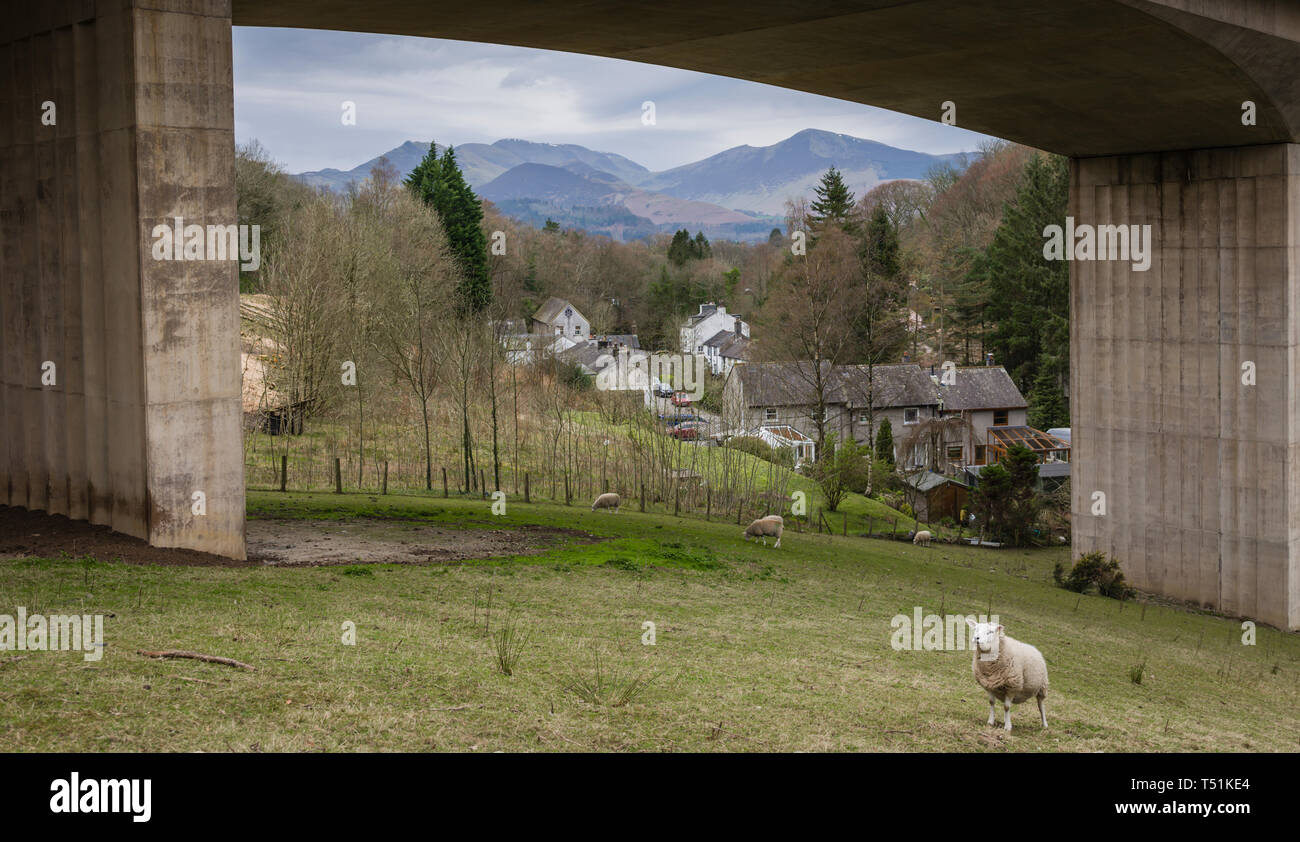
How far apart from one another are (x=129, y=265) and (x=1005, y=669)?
9.95 meters

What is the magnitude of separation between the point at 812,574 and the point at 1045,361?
3905 centimetres

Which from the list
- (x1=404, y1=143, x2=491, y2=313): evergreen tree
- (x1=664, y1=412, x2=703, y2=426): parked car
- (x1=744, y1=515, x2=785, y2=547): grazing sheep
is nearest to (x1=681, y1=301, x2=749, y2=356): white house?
(x1=404, y1=143, x2=491, y2=313): evergreen tree

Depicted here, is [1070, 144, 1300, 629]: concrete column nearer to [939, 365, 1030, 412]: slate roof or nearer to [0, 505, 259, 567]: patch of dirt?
[0, 505, 259, 567]: patch of dirt

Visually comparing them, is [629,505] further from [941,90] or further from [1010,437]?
[1010,437]

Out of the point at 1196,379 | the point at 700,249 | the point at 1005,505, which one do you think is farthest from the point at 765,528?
the point at 700,249

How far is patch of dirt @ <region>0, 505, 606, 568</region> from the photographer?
12.4 meters

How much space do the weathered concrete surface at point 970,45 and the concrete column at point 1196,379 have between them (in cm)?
146

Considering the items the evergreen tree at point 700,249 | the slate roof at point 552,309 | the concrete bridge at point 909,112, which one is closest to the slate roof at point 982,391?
the concrete bridge at point 909,112

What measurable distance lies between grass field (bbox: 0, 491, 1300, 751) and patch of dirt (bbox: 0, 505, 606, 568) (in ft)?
2.06

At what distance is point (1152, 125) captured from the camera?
70.8 feet

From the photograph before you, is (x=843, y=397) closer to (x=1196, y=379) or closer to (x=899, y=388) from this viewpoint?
(x=899, y=388)

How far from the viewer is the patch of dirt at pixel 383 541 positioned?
46.3 ft

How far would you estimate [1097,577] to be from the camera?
2322 cm
